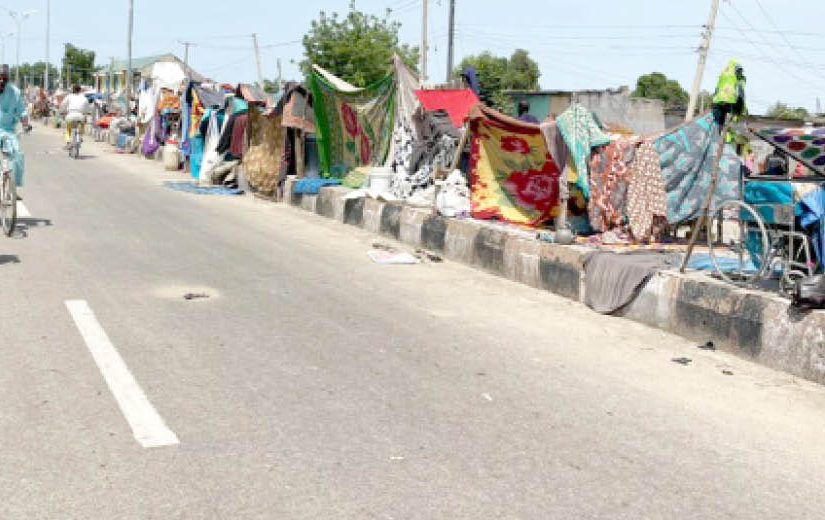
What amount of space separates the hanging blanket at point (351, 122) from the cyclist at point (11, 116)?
616 centimetres

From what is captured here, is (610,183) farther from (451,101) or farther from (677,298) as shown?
(451,101)

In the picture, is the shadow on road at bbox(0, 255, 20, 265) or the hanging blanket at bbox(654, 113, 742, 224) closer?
the shadow on road at bbox(0, 255, 20, 265)

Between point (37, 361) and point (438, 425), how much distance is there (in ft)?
9.01

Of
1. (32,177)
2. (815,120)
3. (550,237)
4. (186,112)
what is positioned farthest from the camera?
(186,112)

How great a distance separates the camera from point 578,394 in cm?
573

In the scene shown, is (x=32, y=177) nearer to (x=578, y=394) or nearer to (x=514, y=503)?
(x=578, y=394)

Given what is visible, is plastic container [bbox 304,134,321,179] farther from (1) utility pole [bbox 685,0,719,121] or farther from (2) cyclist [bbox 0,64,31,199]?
(1) utility pole [bbox 685,0,719,121]

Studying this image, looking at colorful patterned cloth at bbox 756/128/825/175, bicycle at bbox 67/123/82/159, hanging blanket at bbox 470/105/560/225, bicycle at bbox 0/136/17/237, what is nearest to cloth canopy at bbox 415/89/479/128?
hanging blanket at bbox 470/105/560/225

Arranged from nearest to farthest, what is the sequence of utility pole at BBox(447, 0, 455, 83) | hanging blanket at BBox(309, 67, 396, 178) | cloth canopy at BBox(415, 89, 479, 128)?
cloth canopy at BBox(415, 89, 479, 128) → hanging blanket at BBox(309, 67, 396, 178) → utility pole at BBox(447, 0, 455, 83)

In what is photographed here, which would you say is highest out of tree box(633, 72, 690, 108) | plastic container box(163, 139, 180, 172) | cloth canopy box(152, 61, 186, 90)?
tree box(633, 72, 690, 108)

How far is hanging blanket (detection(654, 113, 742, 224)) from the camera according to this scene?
994cm

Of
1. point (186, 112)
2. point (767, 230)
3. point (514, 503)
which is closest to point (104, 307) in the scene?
point (514, 503)

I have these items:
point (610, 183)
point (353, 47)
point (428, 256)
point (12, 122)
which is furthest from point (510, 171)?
point (353, 47)

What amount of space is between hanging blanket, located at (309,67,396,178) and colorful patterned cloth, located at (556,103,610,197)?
19.4 feet
